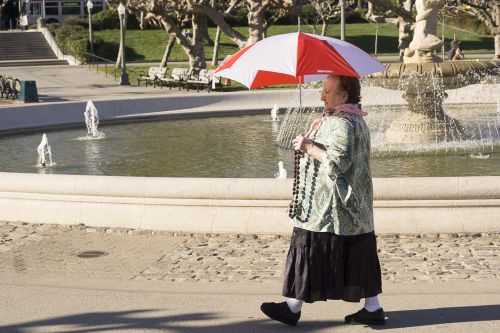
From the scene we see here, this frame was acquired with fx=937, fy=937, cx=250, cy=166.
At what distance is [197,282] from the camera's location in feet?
27.1

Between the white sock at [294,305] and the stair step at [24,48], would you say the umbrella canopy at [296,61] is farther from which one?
the stair step at [24,48]

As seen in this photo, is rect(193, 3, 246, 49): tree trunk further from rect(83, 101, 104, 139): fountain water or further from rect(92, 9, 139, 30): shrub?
rect(92, 9, 139, 30): shrub

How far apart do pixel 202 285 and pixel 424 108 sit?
379 inches

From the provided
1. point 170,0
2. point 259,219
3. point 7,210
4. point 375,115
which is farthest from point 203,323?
point 170,0

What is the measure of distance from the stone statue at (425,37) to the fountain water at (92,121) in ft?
23.8

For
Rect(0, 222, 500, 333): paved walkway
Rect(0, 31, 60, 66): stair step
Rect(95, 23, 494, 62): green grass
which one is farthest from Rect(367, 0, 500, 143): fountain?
Rect(95, 23, 494, 62): green grass

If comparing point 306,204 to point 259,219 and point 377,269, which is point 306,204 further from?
point 259,219

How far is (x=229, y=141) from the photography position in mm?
18906

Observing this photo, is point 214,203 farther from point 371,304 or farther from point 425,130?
point 425,130

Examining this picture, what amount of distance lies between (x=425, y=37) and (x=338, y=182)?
1081 centimetres

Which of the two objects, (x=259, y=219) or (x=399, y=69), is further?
(x=399, y=69)

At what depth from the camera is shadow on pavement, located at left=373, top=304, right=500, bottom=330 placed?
22.2ft

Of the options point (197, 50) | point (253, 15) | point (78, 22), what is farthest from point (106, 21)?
point (253, 15)

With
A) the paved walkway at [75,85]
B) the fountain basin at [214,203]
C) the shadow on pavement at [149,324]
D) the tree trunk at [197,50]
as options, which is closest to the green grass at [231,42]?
the paved walkway at [75,85]
